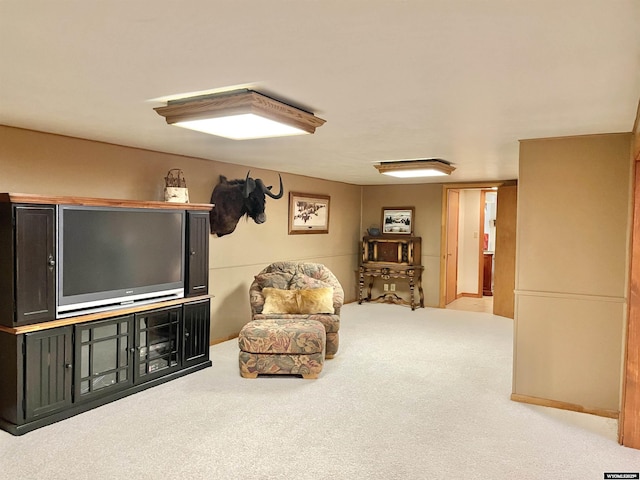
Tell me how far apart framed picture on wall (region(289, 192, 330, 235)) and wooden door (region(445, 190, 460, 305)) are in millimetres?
2263

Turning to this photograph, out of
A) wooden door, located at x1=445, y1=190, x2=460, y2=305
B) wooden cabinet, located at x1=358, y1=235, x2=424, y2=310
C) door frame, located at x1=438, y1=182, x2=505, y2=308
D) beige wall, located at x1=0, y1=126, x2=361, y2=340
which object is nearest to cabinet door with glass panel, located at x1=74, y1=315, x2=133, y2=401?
beige wall, located at x1=0, y1=126, x2=361, y2=340

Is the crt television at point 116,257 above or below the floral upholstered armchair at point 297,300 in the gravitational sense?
above

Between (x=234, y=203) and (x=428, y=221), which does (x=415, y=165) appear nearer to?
(x=234, y=203)

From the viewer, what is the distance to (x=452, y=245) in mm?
8734

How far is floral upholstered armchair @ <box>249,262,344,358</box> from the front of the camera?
5.01 metres

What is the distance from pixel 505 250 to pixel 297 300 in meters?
3.82

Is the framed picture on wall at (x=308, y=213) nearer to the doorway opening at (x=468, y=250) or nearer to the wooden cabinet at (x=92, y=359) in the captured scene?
the doorway opening at (x=468, y=250)

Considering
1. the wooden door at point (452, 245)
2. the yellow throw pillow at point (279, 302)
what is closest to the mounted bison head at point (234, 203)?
the yellow throw pillow at point (279, 302)

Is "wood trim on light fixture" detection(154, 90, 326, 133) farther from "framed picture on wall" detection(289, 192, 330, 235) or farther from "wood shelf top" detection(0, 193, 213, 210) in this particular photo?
"framed picture on wall" detection(289, 192, 330, 235)

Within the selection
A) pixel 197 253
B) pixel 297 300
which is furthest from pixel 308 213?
pixel 197 253

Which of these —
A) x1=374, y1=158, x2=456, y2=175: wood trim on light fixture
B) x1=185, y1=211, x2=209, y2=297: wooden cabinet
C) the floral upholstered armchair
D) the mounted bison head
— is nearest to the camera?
x1=185, y1=211, x2=209, y2=297: wooden cabinet

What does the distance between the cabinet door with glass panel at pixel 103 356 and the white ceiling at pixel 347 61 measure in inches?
62.0

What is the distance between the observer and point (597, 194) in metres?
3.61

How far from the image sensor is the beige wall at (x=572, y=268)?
357 cm
